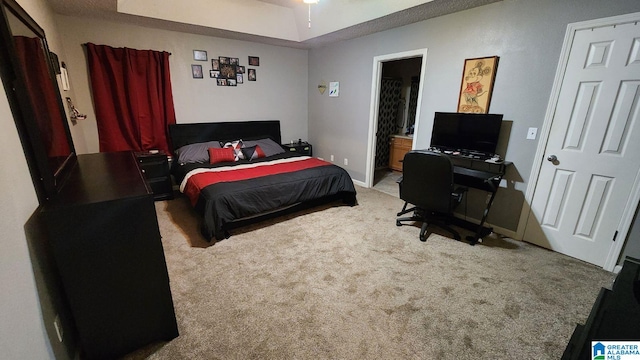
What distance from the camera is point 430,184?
104 inches

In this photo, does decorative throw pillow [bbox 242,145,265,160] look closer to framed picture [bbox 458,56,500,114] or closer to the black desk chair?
the black desk chair

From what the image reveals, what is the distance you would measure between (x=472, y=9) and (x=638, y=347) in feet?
→ 11.0

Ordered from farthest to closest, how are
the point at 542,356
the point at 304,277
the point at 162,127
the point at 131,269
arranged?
the point at 162,127
the point at 304,277
the point at 542,356
the point at 131,269

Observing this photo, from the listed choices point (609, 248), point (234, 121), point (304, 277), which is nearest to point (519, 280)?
point (609, 248)

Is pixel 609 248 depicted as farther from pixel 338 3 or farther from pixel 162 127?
pixel 162 127

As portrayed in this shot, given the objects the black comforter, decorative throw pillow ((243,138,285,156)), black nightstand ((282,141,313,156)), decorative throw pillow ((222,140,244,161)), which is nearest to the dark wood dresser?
the black comforter

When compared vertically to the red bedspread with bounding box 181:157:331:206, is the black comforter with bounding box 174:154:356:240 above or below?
below

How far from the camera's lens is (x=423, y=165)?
103 inches

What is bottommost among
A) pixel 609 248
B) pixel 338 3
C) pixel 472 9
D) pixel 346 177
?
pixel 609 248

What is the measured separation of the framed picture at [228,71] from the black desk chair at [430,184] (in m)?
3.34

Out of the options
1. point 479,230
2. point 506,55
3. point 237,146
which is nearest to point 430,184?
point 479,230

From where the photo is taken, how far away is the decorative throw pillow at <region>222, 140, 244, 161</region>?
4.12 metres

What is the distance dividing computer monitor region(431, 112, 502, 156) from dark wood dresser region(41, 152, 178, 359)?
310 cm

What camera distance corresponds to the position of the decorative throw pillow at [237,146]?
412 cm
